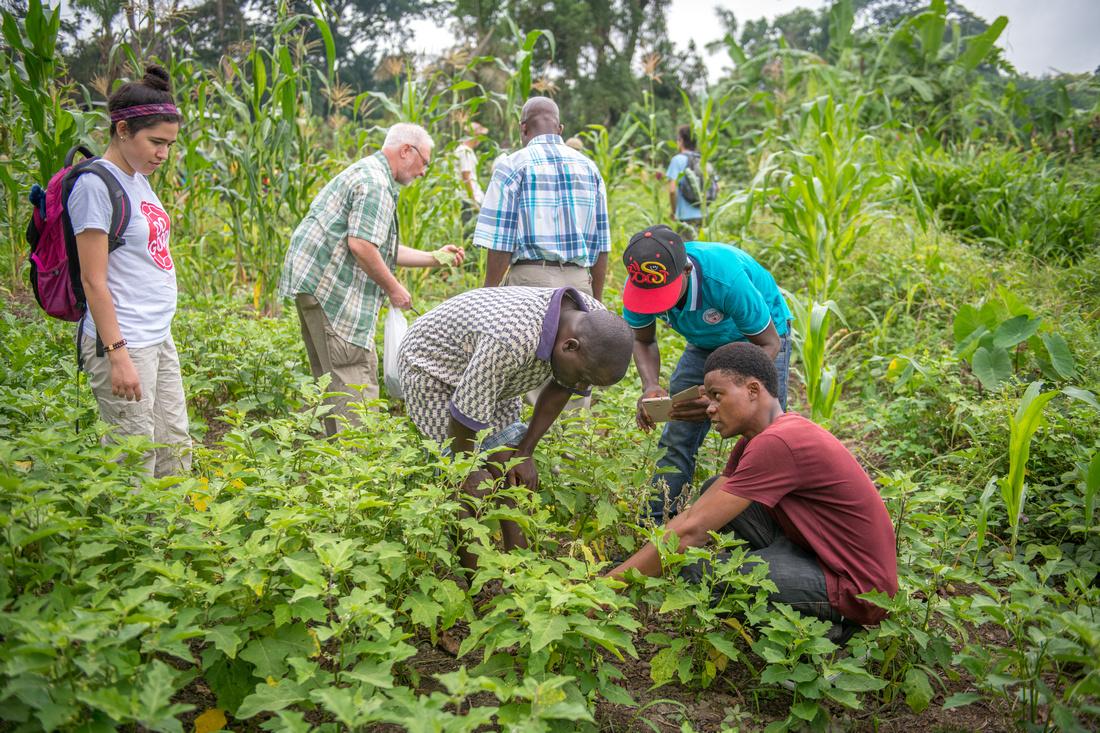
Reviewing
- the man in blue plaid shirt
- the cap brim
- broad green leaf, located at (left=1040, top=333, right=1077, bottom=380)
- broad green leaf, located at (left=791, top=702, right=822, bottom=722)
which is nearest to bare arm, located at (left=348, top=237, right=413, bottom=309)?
the man in blue plaid shirt

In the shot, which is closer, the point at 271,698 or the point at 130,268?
the point at 271,698

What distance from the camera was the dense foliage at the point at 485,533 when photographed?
1966 millimetres

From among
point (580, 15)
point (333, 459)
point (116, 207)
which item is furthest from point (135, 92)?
point (580, 15)

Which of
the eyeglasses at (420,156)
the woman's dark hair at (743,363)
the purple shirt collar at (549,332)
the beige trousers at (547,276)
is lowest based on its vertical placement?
the woman's dark hair at (743,363)

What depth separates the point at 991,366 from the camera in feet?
14.6

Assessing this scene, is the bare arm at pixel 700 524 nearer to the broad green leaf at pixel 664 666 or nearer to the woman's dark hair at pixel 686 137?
the broad green leaf at pixel 664 666

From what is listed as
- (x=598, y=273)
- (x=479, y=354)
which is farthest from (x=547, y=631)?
(x=598, y=273)

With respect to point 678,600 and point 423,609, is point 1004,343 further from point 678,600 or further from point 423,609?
point 423,609

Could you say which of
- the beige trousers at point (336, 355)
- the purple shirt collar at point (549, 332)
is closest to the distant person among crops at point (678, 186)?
the beige trousers at point (336, 355)

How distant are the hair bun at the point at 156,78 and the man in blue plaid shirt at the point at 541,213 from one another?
5.34 ft

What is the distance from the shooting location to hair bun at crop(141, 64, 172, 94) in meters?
2.93

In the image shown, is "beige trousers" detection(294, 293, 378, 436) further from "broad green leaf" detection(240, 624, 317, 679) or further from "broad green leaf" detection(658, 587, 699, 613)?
"broad green leaf" detection(658, 587, 699, 613)

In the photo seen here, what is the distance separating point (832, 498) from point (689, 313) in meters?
1.04

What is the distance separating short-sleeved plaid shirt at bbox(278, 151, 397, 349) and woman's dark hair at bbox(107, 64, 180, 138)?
1.04 metres
